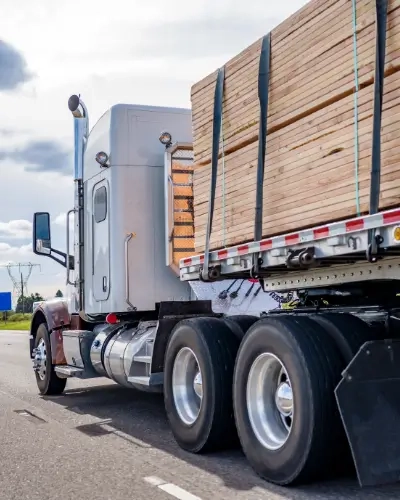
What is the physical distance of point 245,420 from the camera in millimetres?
5379

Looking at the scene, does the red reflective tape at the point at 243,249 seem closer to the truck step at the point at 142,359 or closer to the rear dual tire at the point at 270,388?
the rear dual tire at the point at 270,388

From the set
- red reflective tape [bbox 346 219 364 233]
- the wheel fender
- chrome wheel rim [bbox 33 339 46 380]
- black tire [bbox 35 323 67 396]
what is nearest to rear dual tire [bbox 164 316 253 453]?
red reflective tape [bbox 346 219 364 233]

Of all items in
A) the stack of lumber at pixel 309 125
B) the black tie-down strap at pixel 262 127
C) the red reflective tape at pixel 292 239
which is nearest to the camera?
the stack of lumber at pixel 309 125

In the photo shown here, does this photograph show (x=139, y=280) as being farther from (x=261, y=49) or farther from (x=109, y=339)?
(x=261, y=49)

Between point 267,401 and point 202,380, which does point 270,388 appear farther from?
point 202,380

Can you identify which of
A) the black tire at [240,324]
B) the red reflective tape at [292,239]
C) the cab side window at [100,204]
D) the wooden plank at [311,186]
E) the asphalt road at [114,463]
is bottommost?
the asphalt road at [114,463]

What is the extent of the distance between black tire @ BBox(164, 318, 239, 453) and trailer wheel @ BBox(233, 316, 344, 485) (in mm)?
307

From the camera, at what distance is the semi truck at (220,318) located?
4.61 m

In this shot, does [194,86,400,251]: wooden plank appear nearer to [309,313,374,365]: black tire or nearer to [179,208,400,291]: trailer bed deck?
[179,208,400,291]: trailer bed deck

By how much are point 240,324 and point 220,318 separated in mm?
287

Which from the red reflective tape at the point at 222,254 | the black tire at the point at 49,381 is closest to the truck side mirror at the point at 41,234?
the black tire at the point at 49,381

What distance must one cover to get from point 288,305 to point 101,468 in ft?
8.10

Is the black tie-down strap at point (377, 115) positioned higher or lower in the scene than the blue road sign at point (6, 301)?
higher

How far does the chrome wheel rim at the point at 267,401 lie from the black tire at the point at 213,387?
0.44 metres
